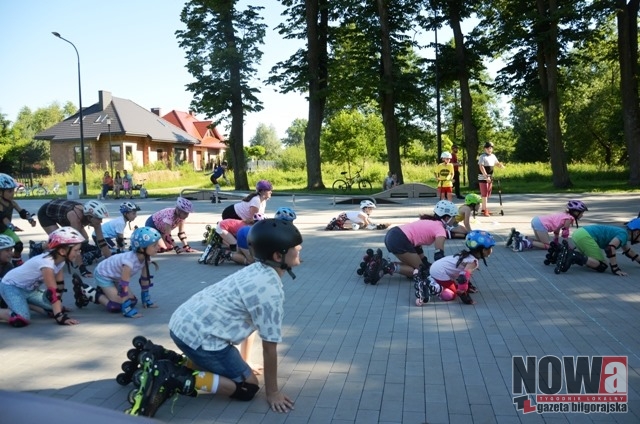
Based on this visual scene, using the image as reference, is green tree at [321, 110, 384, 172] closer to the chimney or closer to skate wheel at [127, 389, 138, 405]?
the chimney

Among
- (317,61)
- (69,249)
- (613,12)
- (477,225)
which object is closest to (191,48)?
(317,61)

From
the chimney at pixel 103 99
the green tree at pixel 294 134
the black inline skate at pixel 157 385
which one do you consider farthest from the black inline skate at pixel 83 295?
the green tree at pixel 294 134

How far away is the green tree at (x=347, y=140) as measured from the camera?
1703 inches

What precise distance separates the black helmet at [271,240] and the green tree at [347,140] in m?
38.5

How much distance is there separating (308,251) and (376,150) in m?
37.6

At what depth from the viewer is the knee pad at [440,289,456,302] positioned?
7023 millimetres

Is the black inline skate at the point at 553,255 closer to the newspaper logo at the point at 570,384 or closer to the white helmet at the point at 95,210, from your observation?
the newspaper logo at the point at 570,384

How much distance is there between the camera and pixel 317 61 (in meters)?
31.2

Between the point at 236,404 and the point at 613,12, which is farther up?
the point at 613,12

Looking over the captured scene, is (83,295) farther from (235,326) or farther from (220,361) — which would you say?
(235,326)

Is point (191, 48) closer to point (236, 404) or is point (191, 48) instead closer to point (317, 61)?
point (317, 61)

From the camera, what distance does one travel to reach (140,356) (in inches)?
160

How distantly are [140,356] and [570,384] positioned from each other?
3256 millimetres

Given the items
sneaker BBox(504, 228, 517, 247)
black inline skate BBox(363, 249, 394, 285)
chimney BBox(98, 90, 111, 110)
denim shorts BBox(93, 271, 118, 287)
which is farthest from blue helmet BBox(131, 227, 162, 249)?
chimney BBox(98, 90, 111, 110)
